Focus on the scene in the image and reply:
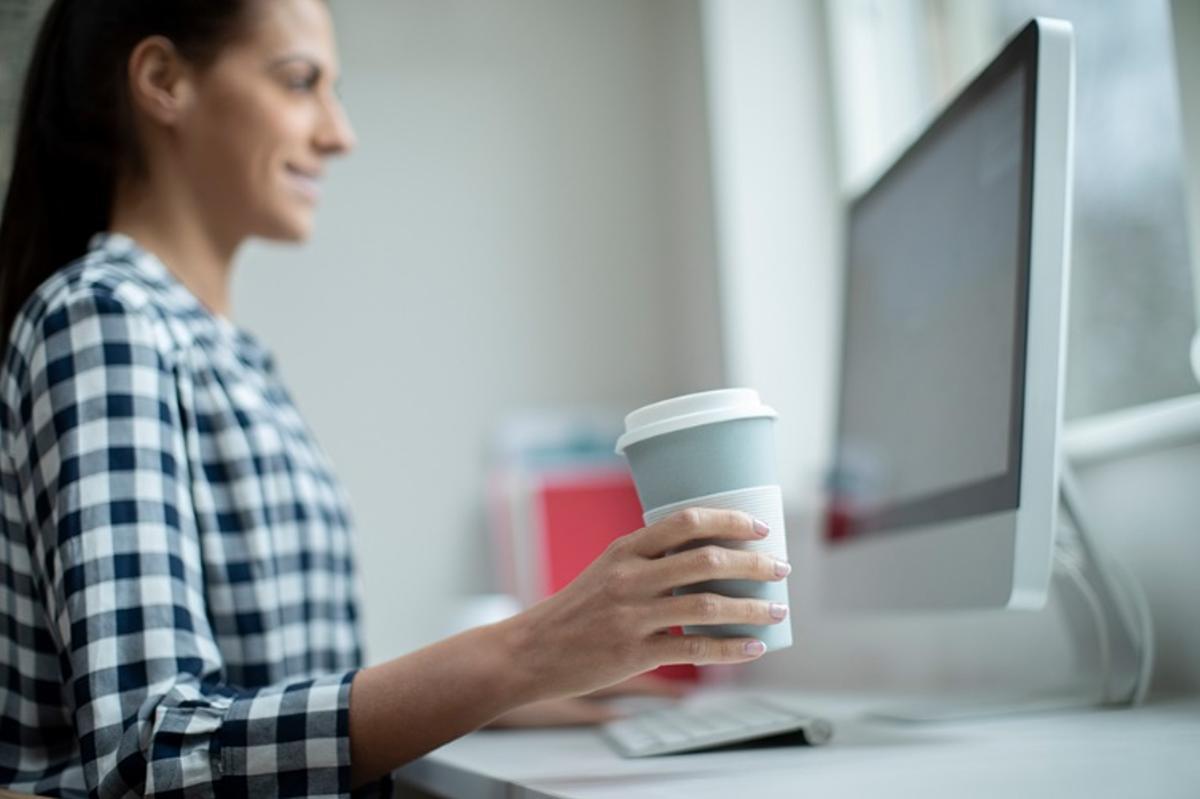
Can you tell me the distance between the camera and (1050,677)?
1350mm

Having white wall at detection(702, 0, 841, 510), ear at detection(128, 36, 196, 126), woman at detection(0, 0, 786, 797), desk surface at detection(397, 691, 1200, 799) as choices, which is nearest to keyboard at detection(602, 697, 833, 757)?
desk surface at detection(397, 691, 1200, 799)

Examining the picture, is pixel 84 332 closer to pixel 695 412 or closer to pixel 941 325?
pixel 695 412

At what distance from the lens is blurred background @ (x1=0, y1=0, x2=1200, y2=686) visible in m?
2.14

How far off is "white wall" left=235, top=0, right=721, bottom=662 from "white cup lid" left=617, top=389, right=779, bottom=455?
57.3 inches

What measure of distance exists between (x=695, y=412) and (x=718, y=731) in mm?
346

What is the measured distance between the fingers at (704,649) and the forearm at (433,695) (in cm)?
10

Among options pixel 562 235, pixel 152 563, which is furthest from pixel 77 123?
pixel 562 235

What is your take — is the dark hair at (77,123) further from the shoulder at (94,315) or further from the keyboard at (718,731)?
the keyboard at (718,731)

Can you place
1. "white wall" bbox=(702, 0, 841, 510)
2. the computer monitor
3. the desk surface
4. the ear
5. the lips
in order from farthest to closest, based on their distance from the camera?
1. "white wall" bbox=(702, 0, 841, 510)
2. the lips
3. the ear
4. the computer monitor
5. the desk surface

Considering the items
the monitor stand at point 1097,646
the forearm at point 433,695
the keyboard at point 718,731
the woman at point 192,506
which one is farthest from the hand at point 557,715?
the forearm at point 433,695

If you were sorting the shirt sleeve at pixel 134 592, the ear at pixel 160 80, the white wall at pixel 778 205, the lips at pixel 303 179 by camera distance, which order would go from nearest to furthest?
the shirt sleeve at pixel 134 592 → the ear at pixel 160 80 → the lips at pixel 303 179 → the white wall at pixel 778 205

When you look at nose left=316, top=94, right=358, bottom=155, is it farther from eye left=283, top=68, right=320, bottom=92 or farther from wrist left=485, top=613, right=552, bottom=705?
wrist left=485, top=613, right=552, bottom=705

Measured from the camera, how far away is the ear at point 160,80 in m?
1.22

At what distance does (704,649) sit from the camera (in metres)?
0.76
